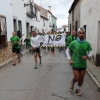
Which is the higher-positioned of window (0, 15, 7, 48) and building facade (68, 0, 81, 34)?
building facade (68, 0, 81, 34)

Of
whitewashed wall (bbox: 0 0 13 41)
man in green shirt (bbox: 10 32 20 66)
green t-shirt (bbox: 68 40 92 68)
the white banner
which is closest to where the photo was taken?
green t-shirt (bbox: 68 40 92 68)

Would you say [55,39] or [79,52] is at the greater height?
[55,39]

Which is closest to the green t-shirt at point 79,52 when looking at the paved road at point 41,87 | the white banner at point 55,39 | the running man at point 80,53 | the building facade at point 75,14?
the running man at point 80,53

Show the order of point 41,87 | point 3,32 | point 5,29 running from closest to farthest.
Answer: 1. point 41,87
2. point 3,32
3. point 5,29

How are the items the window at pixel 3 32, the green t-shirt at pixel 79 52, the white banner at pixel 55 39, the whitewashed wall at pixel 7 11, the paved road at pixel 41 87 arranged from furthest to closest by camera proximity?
1. the white banner at pixel 55 39
2. the whitewashed wall at pixel 7 11
3. the window at pixel 3 32
4. the paved road at pixel 41 87
5. the green t-shirt at pixel 79 52

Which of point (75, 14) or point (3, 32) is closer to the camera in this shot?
point (3, 32)

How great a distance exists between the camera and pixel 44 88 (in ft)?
17.4

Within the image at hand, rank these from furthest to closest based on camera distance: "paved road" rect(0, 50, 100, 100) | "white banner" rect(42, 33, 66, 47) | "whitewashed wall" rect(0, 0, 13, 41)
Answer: "white banner" rect(42, 33, 66, 47), "whitewashed wall" rect(0, 0, 13, 41), "paved road" rect(0, 50, 100, 100)

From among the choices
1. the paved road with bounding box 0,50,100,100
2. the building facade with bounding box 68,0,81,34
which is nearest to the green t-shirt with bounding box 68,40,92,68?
the paved road with bounding box 0,50,100,100

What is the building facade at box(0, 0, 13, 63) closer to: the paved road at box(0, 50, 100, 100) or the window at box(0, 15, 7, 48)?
the window at box(0, 15, 7, 48)

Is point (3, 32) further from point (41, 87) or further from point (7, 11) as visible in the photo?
point (41, 87)

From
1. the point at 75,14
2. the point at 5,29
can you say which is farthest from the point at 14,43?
the point at 75,14

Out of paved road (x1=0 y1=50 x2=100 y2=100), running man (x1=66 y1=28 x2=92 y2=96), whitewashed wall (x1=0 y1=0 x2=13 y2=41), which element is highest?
whitewashed wall (x1=0 y1=0 x2=13 y2=41)

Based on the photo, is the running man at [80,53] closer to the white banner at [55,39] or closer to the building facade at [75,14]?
the white banner at [55,39]
